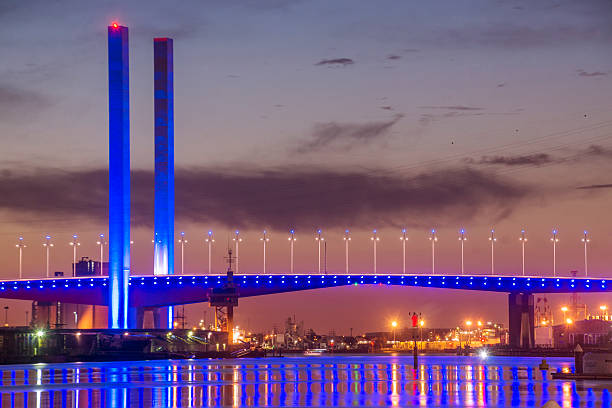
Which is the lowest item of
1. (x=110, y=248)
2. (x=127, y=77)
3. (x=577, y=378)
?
(x=577, y=378)

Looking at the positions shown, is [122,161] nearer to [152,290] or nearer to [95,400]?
[152,290]

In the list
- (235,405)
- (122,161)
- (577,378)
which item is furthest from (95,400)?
(122,161)

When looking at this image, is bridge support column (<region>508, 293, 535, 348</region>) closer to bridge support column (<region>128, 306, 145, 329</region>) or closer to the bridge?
the bridge

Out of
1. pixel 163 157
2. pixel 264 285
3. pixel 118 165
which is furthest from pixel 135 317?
pixel 118 165

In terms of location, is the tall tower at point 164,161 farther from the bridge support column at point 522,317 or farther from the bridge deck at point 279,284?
the bridge support column at point 522,317

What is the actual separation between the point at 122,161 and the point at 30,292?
4222 cm

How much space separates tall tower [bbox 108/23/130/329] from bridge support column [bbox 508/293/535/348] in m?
70.8

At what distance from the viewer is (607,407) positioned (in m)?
37.5

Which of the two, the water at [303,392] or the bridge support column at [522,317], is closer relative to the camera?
the water at [303,392]

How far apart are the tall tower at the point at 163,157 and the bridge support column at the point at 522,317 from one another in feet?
198

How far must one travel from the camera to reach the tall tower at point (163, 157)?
566 feet

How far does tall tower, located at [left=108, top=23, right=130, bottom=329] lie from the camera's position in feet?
497

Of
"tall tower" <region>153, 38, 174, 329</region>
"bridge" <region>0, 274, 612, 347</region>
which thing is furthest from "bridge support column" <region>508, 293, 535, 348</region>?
"tall tower" <region>153, 38, 174, 329</region>

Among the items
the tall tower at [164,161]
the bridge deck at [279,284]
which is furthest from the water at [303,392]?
the bridge deck at [279,284]
